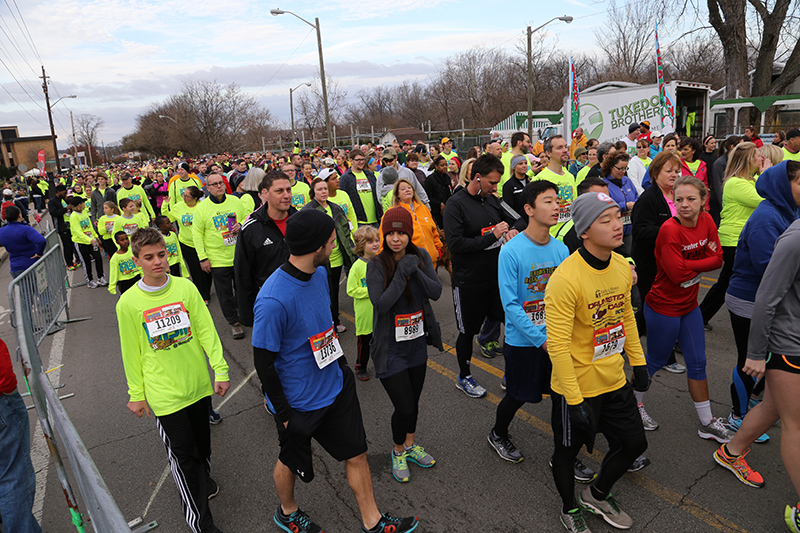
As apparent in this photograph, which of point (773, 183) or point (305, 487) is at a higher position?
point (773, 183)

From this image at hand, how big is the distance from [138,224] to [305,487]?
5.91 m

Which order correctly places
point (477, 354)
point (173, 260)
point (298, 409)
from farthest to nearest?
point (173, 260), point (477, 354), point (298, 409)

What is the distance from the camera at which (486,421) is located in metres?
4.21

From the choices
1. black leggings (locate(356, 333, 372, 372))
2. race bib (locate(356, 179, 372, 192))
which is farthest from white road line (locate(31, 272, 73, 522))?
race bib (locate(356, 179, 372, 192))

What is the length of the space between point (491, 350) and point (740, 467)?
→ 2.61 metres

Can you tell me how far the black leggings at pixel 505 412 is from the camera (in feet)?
11.4

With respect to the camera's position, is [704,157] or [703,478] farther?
[704,157]

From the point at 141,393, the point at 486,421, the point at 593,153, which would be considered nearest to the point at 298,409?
the point at 141,393

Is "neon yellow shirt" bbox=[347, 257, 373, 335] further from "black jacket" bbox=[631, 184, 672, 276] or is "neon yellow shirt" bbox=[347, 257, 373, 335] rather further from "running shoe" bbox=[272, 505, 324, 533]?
"black jacket" bbox=[631, 184, 672, 276]

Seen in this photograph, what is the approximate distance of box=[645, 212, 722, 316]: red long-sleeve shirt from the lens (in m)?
3.56

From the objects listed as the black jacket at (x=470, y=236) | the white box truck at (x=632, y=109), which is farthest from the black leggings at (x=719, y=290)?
the white box truck at (x=632, y=109)

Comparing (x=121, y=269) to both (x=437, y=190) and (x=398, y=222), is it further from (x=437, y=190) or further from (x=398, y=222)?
(x=437, y=190)

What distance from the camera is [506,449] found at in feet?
12.1

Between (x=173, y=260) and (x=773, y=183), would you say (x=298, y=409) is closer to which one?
(x=773, y=183)
